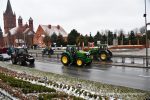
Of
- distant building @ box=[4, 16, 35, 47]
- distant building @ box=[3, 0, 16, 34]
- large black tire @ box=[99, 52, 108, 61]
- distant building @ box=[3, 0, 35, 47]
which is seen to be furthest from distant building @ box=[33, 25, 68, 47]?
large black tire @ box=[99, 52, 108, 61]

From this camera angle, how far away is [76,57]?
112ft

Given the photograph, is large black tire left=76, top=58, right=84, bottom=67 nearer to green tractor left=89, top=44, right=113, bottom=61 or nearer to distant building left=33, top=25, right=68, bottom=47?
green tractor left=89, top=44, right=113, bottom=61

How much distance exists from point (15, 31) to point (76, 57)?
425ft

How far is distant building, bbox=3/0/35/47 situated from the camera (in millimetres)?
145250

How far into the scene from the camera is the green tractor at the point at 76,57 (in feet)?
110

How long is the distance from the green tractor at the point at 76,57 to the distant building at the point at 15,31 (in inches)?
3838

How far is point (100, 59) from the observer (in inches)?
1601

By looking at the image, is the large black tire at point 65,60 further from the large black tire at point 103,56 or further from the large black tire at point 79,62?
the large black tire at point 103,56

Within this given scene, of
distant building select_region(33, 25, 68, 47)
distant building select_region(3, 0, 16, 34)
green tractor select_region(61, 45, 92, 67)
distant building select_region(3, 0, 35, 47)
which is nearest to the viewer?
green tractor select_region(61, 45, 92, 67)

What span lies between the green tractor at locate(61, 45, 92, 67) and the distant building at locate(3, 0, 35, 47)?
320ft

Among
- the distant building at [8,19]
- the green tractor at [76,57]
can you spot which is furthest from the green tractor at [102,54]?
the distant building at [8,19]

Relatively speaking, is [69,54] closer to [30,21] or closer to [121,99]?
[121,99]

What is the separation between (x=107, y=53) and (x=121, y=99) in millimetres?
27261

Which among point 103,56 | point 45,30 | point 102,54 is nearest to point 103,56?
point 103,56
